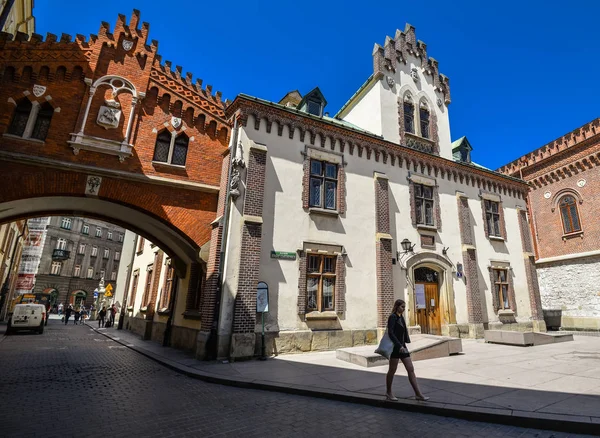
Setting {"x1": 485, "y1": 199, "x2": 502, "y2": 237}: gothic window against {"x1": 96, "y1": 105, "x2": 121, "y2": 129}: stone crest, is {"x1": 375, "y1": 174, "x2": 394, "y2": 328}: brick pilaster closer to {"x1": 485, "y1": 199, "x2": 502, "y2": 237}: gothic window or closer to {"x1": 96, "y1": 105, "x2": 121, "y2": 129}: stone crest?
{"x1": 485, "y1": 199, "x2": 502, "y2": 237}: gothic window

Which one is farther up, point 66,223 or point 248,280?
point 66,223

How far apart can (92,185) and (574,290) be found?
28245 mm

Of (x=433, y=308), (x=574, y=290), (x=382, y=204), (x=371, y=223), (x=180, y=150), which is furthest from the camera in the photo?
(x=574, y=290)

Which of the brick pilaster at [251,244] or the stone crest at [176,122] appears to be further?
the stone crest at [176,122]

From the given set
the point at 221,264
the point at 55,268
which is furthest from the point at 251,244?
the point at 55,268

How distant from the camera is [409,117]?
17.8 m

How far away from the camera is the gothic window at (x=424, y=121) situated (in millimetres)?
18108

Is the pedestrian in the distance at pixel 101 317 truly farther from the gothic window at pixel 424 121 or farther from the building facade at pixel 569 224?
the building facade at pixel 569 224

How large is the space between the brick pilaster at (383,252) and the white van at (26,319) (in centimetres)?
2091

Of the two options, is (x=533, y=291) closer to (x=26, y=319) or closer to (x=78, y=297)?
(x=26, y=319)

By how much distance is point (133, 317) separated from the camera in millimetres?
21719

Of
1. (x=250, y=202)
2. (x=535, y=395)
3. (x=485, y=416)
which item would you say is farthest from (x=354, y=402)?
(x=250, y=202)

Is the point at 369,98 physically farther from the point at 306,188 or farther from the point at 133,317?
the point at 133,317

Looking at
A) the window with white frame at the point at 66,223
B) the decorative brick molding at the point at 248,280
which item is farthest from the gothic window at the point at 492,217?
the window with white frame at the point at 66,223
